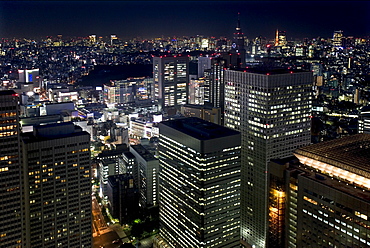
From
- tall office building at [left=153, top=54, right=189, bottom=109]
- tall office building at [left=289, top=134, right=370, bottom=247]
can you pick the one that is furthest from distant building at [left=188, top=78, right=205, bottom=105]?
tall office building at [left=289, top=134, right=370, bottom=247]

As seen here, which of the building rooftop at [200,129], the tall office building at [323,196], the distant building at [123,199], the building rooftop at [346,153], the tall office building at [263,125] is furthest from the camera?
the distant building at [123,199]

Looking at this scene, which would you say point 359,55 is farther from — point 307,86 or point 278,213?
point 278,213

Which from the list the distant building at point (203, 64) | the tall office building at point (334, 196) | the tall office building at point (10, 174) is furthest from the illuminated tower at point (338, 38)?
the tall office building at point (10, 174)

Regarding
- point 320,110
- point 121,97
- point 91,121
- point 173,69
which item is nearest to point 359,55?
point 320,110

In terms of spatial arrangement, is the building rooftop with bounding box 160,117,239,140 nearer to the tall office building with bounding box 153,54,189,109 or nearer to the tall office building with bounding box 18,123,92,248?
the tall office building with bounding box 18,123,92,248

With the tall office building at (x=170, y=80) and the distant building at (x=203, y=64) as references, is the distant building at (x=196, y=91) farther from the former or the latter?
the distant building at (x=203, y=64)

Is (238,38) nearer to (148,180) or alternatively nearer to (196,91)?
(196,91)

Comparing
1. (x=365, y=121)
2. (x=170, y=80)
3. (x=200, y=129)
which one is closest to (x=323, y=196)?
(x=200, y=129)
